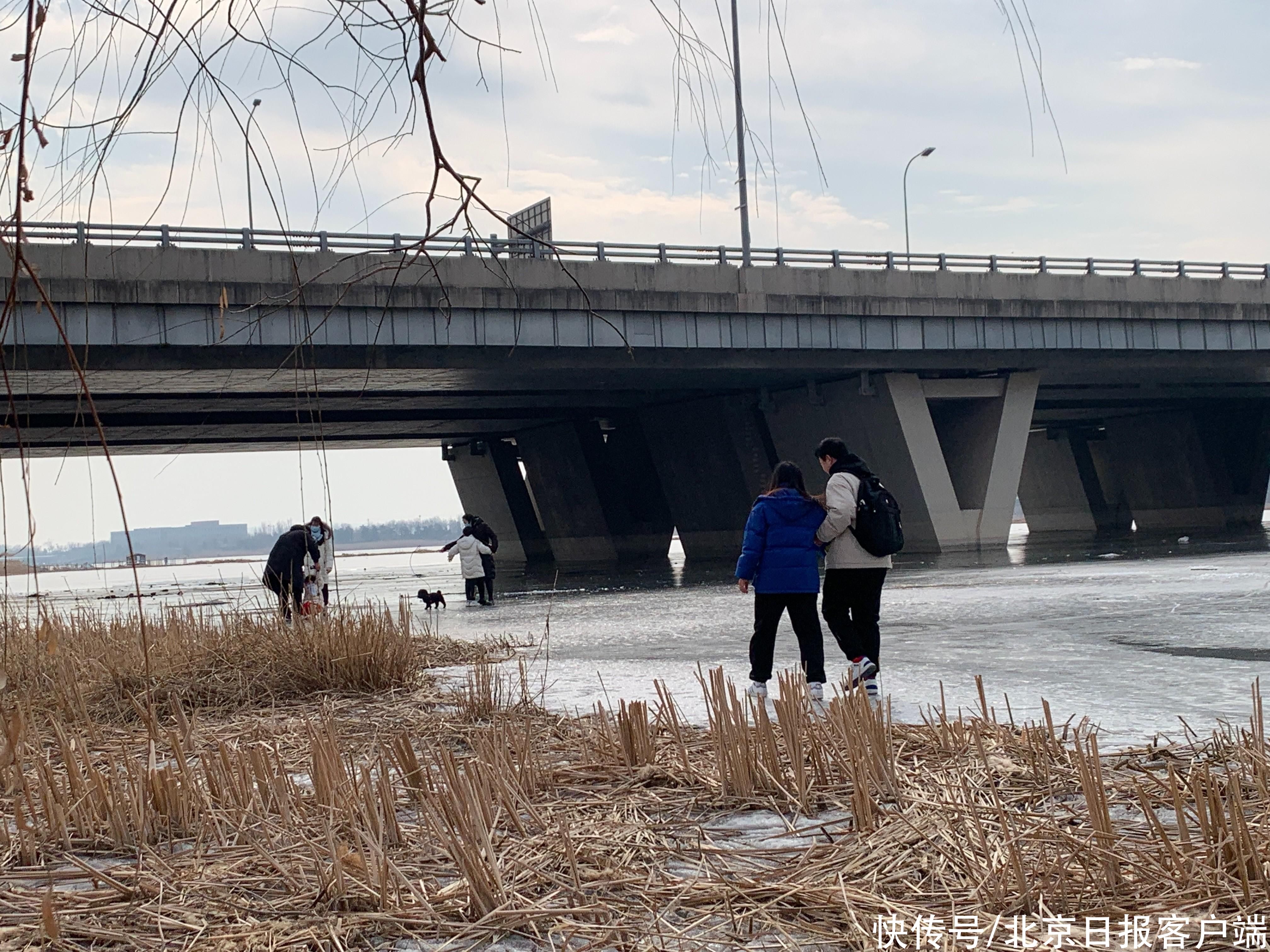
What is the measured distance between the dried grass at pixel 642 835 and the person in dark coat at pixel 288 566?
6.57 metres

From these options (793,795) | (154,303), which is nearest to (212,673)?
(793,795)

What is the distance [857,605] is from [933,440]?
28766 mm

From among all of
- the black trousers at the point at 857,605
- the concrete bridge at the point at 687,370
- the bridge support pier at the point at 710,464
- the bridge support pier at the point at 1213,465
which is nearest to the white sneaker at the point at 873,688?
the black trousers at the point at 857,605

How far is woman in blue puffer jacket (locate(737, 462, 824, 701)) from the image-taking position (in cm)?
861

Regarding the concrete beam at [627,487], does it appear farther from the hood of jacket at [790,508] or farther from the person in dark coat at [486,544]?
the hood of jacket at [790,508]

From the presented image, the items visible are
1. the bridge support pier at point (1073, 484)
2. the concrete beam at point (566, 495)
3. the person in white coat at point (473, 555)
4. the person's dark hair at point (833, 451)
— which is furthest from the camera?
the bridge support pier at point (1073, 484)

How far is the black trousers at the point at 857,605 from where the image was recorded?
28.4ft

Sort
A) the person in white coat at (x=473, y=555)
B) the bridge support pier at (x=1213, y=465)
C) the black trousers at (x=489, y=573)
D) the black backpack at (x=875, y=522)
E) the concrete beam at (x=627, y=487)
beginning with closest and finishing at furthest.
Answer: the black backpack at (x=875, y=522)
the person in white coat at (x=473, y=555)
the black trousers at (x=489, y=573)
the concrete beam at (x=627, y=487)
the bridge support pier at (x=1213, y=465)

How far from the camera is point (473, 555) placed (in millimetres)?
22156

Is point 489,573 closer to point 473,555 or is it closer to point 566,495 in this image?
point 473,555

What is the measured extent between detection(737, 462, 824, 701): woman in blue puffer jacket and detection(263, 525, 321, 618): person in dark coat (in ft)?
15.6

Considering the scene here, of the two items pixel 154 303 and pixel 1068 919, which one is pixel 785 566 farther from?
pixel 154 303

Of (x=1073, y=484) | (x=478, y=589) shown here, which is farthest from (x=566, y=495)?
(x=478, y=589)

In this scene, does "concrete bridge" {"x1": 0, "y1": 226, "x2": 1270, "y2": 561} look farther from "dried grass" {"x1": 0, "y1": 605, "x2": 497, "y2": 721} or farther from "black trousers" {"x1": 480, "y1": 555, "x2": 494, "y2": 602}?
"dried grass" {"x1": 0, "y1": 605, "x2": 497, "y2": 721}
